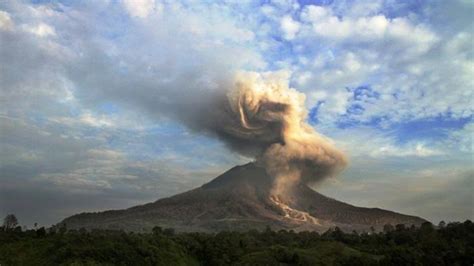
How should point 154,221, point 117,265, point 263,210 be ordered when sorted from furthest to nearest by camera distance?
point 263,210, point 154,221, point 117,265

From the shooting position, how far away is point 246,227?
454 feet

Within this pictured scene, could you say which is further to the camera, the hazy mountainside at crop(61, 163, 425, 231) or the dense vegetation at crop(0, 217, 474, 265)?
the hazy mountainside at crop(61, 163, 425, 231)

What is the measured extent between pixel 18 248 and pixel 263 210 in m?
122

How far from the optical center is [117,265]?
44562mm

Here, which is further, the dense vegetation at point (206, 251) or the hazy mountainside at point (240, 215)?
the hazy mountainside at point (240, 215)

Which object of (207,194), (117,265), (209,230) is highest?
(207,194)

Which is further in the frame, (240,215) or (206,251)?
(240,215)

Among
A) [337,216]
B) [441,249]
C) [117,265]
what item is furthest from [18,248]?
[337,216]

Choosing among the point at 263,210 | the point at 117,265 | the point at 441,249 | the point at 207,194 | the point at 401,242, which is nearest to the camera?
the point at 117,265

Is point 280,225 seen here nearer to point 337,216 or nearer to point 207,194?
point 337,216

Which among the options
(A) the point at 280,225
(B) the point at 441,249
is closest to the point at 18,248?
(B) the point at 441,249

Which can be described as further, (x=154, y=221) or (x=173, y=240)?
(x=154, y=221)

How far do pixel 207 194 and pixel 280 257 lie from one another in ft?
467

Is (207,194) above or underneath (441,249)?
above
